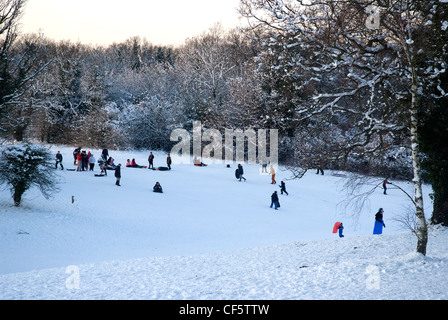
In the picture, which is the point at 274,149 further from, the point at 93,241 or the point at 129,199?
the point at 93,241

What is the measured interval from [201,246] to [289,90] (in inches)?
245

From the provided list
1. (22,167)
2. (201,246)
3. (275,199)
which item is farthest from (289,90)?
(22,167)

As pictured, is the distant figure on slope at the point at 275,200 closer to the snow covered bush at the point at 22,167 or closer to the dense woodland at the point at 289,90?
the dense woodland at the point at 289,90

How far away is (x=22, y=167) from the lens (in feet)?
50.2

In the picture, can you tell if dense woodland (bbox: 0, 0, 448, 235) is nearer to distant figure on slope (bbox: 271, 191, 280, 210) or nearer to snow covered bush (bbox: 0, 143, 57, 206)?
snow covered bush (bbox: 0, 143, 57, 206)

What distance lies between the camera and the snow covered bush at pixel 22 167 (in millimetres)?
15070

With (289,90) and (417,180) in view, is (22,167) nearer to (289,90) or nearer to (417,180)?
(289,90)

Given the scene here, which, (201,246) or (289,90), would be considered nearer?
(289,90)

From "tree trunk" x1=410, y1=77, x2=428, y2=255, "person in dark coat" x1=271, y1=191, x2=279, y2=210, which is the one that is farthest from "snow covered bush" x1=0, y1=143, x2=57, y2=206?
"tree trunk" x1=410, y1=77, x2=428, y2=255

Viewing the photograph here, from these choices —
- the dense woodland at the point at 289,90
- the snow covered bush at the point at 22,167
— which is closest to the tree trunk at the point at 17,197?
the snow covered bush at the point at 22,167

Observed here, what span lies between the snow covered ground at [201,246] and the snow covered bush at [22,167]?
1022mm

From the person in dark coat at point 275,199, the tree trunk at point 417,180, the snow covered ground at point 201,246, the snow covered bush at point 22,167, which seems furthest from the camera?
the person in dark coat at point 275,199
